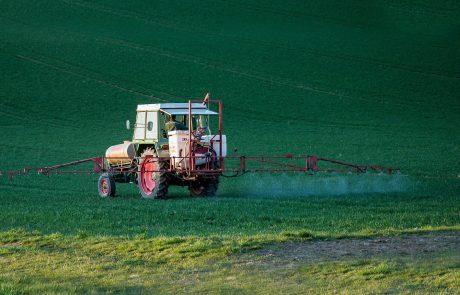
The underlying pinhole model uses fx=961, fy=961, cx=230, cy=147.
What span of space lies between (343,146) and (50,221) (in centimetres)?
2620

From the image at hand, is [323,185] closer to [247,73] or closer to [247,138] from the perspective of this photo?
[247,138]

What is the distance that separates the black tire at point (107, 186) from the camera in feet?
90.2

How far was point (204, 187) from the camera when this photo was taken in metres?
27.1

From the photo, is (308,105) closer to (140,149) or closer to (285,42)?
(285,42)

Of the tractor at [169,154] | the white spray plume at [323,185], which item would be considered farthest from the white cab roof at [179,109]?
the white spray plume at [323,185]

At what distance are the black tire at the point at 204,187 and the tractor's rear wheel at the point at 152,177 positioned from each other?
47.1 inches

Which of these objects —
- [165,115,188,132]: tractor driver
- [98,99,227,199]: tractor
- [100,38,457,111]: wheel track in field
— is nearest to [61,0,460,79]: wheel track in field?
[100,38,457,111]: wheel track in field

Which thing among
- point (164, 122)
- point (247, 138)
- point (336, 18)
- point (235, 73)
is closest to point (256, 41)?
point (235, 73)

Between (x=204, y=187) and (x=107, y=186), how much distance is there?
287 centimetres

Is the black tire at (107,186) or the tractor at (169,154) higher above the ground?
the tractor at (169,154)

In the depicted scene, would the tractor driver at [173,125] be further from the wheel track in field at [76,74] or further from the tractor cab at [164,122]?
the wheel track in field at [76,74]

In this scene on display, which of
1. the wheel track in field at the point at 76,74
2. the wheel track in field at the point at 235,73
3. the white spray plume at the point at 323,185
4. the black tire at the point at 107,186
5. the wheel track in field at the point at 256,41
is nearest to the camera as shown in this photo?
the black tire at the point at 107,186

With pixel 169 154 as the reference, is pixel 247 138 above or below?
above

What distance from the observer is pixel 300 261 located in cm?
1395
